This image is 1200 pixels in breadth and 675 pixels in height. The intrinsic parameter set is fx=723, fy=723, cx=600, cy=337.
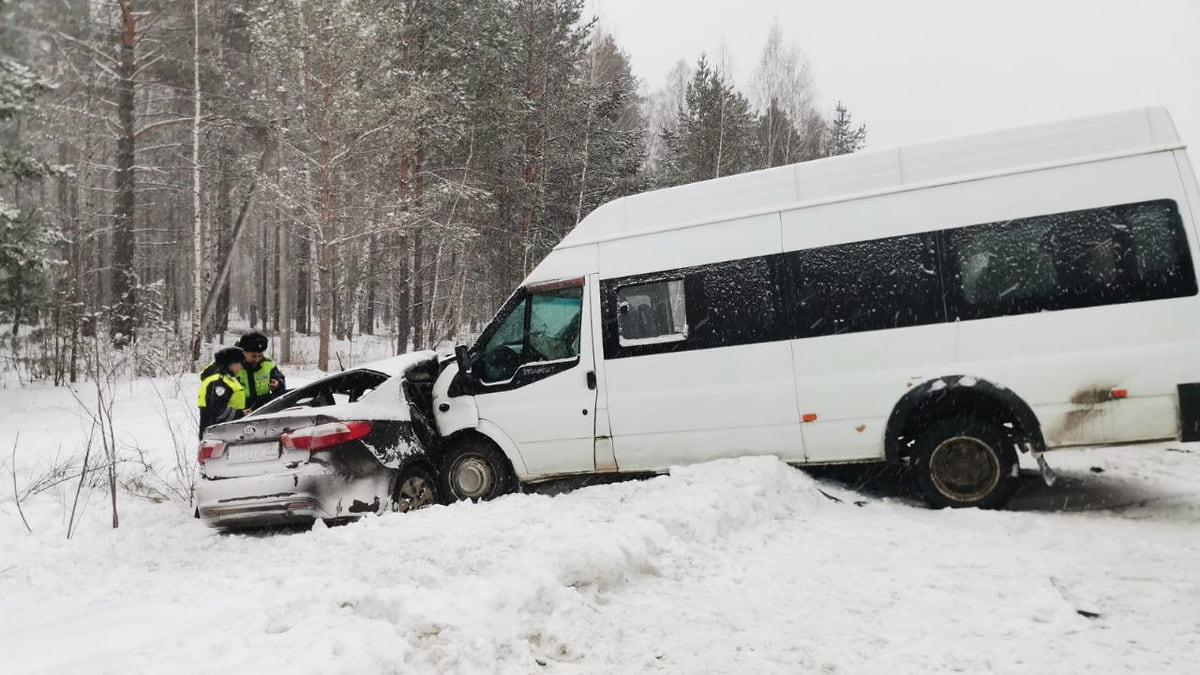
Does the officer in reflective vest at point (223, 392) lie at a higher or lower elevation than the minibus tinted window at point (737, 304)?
lower

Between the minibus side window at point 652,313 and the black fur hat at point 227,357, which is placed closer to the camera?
the minibus side window at point 652,313

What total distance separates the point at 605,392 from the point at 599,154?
19913 millimetres

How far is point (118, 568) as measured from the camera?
5629 millimetres

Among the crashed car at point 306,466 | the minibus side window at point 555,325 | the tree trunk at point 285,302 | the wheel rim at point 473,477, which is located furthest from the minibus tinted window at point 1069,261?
the tree trunk at point 285,302

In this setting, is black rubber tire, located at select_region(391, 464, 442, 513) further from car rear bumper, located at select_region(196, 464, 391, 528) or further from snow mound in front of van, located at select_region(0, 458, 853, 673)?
snow mound in front of van, located at select_region(0, 458, 853, 673)

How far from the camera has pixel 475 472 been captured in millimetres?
6855

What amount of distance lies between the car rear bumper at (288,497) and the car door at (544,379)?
1.30 meters

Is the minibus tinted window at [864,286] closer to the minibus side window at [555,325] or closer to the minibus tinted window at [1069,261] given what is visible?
the minibus tinted window at [1069,261]

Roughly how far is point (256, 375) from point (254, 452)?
81.4 inches

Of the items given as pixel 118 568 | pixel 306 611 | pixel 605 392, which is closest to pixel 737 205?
pixel 605 392

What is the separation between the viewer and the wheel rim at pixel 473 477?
6812 millimetres

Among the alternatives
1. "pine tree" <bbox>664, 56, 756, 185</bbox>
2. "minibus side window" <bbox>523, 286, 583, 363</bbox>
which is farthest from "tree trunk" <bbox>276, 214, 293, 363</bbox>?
"minibus side window" <bbox>523, 286, 583, 363</bbox>

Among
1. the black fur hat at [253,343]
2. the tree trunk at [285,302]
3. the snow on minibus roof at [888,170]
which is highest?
the tree trunk at [285,302]

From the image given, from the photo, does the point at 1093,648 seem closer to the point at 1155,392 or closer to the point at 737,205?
the point at 1155,392
